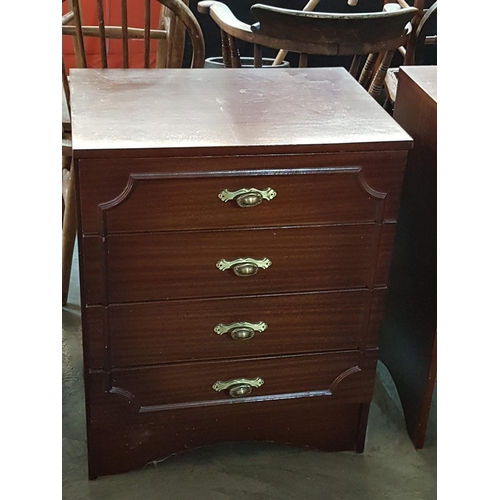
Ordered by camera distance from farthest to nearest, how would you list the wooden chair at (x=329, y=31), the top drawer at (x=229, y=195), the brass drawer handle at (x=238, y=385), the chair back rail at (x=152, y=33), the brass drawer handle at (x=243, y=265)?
1. the chair back rail at (x=152, y=33)
2. the wooden chair at (x=329, y=31)
3. the brass drawer handle at (x=238, y=385)
4. the brass drawer handle at (x=243, y=265)
5. the top drawer at (x=229, y=195)

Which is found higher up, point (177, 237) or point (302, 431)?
point (177, 237)

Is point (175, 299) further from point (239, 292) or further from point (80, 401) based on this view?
point (80, 401)

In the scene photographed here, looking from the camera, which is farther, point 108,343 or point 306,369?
point 306,369

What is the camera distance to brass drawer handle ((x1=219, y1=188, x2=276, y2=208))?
42.4 inches

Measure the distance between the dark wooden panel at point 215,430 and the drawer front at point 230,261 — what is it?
26 centimetres

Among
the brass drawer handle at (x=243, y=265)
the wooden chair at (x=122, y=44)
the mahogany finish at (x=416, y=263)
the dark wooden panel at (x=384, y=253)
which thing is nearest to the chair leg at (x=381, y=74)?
the mahogany finish at (x=416, y=263)

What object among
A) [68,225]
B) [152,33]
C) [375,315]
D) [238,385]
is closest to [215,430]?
[238,385]

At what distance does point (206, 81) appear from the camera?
1.33 meters

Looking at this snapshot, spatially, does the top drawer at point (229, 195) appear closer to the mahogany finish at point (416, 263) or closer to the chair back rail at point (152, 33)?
the mahogany finish at point (416, 263)

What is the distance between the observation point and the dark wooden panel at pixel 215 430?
4.32 feet

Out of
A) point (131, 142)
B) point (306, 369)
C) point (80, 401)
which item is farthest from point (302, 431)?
point (131, 142)

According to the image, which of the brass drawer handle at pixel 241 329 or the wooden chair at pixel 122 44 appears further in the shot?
the wooden chair at pixel 122 44
